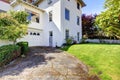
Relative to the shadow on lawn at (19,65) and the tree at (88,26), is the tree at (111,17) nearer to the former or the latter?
the shadow on lawn at (19,65)

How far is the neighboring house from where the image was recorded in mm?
20375

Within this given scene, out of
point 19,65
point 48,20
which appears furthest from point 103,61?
point 48,20

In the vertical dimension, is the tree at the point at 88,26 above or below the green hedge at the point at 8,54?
above

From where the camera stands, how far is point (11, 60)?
12.5 m

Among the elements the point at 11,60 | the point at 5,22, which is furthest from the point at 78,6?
the point at 11,60

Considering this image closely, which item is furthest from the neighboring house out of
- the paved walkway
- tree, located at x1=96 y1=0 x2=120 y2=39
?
the paved walkway

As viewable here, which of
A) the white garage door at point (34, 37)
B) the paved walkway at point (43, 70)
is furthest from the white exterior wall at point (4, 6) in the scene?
the paved walkway at point (43, 70)

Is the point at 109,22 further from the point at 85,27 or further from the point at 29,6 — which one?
the point at 85,27

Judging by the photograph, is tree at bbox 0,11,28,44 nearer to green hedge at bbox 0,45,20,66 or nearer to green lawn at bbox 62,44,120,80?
green hedge at bbox 0,45,20,66

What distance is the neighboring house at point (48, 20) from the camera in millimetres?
20375

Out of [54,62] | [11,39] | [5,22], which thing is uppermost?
[5,22]

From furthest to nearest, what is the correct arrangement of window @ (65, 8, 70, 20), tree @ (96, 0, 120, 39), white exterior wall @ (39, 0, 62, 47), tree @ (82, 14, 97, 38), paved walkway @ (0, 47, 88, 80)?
tree @ (82, 14, 97, 38) < window @ (65, 8, 70, 20) < white exterior wall @ (39, 0, 62, 47) < tree @ (96, 0, 120, 39) < paved walkway @ (0, 47, 88, 80)

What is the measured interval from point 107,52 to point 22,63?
8863 millimetres

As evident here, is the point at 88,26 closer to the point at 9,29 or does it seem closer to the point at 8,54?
the point at 9,29
